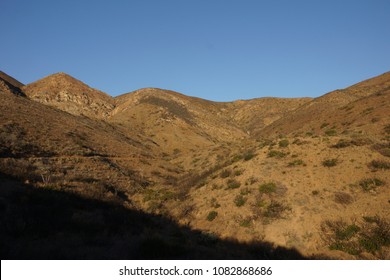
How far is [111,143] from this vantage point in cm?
4656

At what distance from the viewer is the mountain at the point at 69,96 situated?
84.4 meters

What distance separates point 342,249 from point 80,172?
20768 mm

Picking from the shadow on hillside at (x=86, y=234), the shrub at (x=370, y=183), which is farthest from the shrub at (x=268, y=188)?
the shrub at (x=370, y=183)

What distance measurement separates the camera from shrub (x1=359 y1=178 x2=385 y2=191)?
58.9ft

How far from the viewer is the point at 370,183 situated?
1827 cm

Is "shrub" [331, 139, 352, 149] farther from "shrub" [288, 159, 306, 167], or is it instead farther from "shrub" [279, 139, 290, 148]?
"shrub" [279, 139, 290, 148]

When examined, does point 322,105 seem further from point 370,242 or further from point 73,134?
point 370,242

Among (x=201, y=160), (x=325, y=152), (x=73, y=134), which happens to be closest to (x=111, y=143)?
(x=73, y=134)

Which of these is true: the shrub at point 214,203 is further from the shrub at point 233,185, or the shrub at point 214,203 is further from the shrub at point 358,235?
the shrub at point 358,235

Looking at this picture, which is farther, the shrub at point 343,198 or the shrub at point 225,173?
the shrub at point 225,173

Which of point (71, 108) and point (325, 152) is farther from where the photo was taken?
point (71, 108)

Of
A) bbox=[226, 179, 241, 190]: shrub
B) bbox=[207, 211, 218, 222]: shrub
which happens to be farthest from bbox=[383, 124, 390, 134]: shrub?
bbox=[207, 211, 218, 222]: shrub

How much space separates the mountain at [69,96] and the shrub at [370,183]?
7375 centimetres

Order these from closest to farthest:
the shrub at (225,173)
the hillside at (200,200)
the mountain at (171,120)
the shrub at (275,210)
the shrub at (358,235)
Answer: the hillside at (200,200) < the shrub at (358,235) < the shrub at (275,210) < the shrub at (225,173) < the mountain at (171,120)
